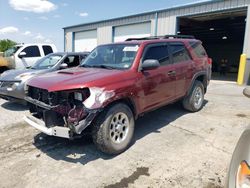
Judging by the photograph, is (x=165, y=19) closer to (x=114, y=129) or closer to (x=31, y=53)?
(x=31, y=53)

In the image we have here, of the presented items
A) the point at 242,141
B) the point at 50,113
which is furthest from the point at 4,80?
the point at 242,141

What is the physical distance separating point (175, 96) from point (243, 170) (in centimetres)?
368

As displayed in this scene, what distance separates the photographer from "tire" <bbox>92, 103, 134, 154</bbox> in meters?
3.67

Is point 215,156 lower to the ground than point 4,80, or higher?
lower

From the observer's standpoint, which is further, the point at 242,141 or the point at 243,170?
the point at 242,141

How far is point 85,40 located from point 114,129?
775 inches

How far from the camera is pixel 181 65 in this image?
5531 mm

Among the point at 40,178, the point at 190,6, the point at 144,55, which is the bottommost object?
the point at 40,178

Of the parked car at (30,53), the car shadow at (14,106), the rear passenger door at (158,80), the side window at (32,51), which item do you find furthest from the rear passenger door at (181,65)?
the side window at (32,51)

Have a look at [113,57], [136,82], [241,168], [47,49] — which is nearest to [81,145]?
[136,82]

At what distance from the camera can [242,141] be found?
2.12 metres

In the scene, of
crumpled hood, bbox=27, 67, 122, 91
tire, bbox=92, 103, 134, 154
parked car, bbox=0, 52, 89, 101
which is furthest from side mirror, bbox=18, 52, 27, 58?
tire, bbox=92, 103, 134, 154

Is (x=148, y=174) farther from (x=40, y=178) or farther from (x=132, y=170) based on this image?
(x=40, y=178)

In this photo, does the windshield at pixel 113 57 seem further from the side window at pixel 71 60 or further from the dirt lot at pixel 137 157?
the side window at pixel 71 60
